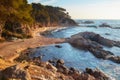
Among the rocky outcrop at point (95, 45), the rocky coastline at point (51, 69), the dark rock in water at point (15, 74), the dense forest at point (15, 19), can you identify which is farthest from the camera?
the rocky outcrop at point (95, 45)

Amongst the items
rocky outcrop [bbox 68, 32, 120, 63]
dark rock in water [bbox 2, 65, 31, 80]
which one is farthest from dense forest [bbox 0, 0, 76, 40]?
dark rock in water [bbox 2, 65, 31, 80]

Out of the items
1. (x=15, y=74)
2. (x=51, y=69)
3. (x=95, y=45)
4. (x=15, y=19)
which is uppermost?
(x=15, y=19)

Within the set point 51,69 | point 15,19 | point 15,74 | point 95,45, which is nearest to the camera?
point 15,74

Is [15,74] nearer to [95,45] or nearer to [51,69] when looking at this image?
[51,69]

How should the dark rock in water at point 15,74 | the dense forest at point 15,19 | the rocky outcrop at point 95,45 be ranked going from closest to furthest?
1. the dark rock in water at point 15,74
2. the dense forest at point 15,19
3. the rocky outcrop at point 95,45

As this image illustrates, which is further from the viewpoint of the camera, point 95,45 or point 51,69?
point 95,45

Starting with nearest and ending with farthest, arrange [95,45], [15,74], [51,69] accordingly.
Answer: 1. [15,74]
2. [51,69]
3. [95,45]

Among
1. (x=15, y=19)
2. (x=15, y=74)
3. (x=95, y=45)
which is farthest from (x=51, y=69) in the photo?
(x=95, y=45)

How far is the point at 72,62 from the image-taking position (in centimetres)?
4762

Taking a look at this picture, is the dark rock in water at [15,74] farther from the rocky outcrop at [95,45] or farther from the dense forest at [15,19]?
the rocky outcrop at [95,45]

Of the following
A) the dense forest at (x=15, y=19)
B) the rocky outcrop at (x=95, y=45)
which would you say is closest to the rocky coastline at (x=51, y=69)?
the rocky outcrop at (x=95, y=45)

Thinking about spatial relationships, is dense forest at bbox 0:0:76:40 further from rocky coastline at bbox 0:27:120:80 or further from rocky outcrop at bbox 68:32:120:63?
rocky outcrop at bbox 68:32:120:63

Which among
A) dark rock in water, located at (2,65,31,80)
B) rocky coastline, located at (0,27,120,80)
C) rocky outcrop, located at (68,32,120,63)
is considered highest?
dark rock in water, located at (2,65,31,80)

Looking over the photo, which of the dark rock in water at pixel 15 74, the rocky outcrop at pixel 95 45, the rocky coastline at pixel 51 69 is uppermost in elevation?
the dark rock in water at pixel 15 74
